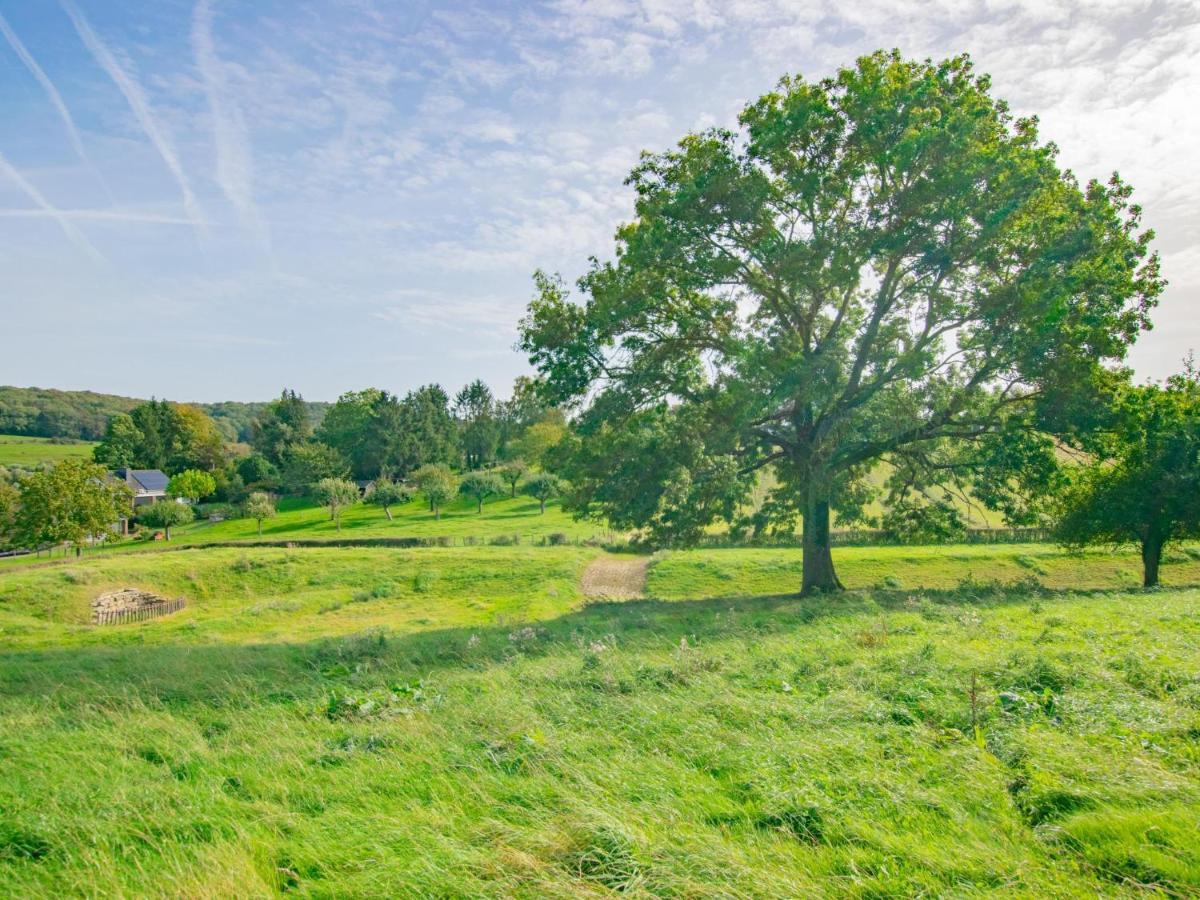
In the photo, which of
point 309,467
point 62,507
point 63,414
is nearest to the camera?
point 62,507

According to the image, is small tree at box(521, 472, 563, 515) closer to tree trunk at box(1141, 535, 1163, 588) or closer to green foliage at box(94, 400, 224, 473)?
tree trunk at box(1141, 535, 1163, 588)

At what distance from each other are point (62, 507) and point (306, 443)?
156ft

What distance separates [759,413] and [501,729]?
14791 millimetres

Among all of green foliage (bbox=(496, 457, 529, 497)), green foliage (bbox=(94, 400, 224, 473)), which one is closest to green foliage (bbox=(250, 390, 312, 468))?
green foliage (bbox=(94, 400, 224, 473))

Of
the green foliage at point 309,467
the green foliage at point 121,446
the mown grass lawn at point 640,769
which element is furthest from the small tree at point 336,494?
the mown grass lawn at point 640,769

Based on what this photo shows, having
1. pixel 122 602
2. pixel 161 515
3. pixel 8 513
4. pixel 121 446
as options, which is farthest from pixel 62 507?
pixel 121 446

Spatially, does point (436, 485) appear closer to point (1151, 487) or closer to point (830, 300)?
point (830, 300)

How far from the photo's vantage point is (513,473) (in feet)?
259

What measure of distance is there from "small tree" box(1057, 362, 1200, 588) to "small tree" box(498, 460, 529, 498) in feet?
197

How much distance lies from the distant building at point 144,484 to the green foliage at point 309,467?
15776mm

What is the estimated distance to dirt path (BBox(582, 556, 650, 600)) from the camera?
106 ft

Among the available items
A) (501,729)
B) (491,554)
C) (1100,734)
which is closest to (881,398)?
(1100,734)

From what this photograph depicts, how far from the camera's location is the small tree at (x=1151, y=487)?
77.6 feet

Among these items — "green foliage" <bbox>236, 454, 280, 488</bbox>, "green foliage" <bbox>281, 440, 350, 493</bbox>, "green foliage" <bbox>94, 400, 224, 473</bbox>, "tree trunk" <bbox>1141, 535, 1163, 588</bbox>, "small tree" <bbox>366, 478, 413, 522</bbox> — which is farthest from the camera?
"green foliage" <bbox>94, 400, 224, 473</bbox>
